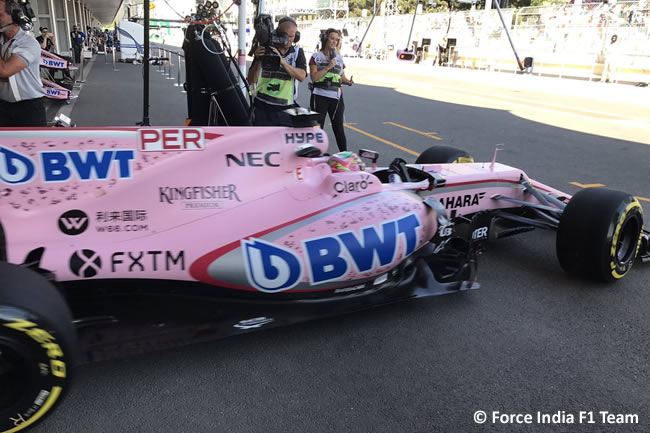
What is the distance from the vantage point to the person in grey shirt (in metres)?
3.71

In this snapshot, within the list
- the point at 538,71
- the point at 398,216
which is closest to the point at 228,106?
the point at 398,216

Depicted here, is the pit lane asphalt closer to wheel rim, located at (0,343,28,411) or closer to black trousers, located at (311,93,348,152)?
wheel rim, located at (0,343,28,411)

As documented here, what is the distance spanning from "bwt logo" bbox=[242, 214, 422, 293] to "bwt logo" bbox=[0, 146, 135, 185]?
0.68 metres

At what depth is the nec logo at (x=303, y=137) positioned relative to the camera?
8.68ft

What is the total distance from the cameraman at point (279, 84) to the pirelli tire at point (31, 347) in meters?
3.09

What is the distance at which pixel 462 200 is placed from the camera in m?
3.53

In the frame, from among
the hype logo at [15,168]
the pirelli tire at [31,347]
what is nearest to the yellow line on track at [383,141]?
the hype logo at [15,168]

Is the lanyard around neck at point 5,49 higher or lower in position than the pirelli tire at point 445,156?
higher

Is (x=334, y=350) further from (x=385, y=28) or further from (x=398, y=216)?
(x=385, y=28)

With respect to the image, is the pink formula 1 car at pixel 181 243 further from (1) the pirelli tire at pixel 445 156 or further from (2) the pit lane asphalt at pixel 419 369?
(1) the pirelli tire at pixel 445 156

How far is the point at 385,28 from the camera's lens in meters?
38.9

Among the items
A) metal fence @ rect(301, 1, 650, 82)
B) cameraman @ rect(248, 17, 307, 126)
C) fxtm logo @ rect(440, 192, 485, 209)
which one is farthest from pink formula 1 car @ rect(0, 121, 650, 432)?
metal fence @ rect(301, 1, 650, 82)

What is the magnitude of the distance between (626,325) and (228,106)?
9.63 feet

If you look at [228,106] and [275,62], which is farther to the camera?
[275,62]
